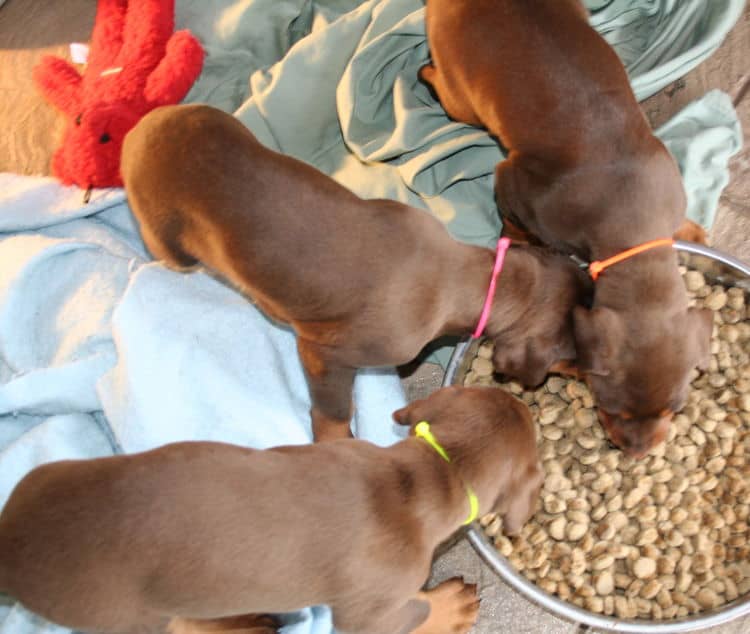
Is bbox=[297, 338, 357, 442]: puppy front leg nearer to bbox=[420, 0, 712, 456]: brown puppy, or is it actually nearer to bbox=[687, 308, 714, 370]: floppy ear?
bbox=[420, 0, 712, 456]: brown puppy

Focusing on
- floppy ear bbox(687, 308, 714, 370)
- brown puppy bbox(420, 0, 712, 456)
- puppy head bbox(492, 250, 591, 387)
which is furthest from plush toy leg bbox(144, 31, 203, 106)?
floppy ear bbox(687, 308, 714, 370)

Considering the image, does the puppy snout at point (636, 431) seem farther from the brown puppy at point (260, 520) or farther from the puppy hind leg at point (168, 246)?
the puppy hind leg at point (168, 246)

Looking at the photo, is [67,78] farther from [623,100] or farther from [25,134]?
[623,100]

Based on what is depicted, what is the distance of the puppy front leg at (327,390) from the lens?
99.7 inches

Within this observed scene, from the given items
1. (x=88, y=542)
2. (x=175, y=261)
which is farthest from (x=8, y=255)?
(x=88, y=542)

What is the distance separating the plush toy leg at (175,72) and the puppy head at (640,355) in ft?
5.85

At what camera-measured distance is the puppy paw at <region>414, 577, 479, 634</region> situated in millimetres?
2656

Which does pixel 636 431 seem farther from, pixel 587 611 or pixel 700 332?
pixel 587 611

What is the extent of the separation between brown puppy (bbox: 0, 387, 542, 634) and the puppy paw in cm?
51

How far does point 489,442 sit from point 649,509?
102 centimetres

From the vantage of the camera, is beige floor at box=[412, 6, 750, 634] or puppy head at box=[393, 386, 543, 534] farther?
beige floor at box=[412, 6, 750, 634]

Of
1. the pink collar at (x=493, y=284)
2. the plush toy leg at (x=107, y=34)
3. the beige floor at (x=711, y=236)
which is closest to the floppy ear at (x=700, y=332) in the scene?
the pink collar at (x=493, y=284)

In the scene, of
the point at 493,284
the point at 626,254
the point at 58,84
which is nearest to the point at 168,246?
the point at 493,284

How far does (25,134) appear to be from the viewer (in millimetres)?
3412
